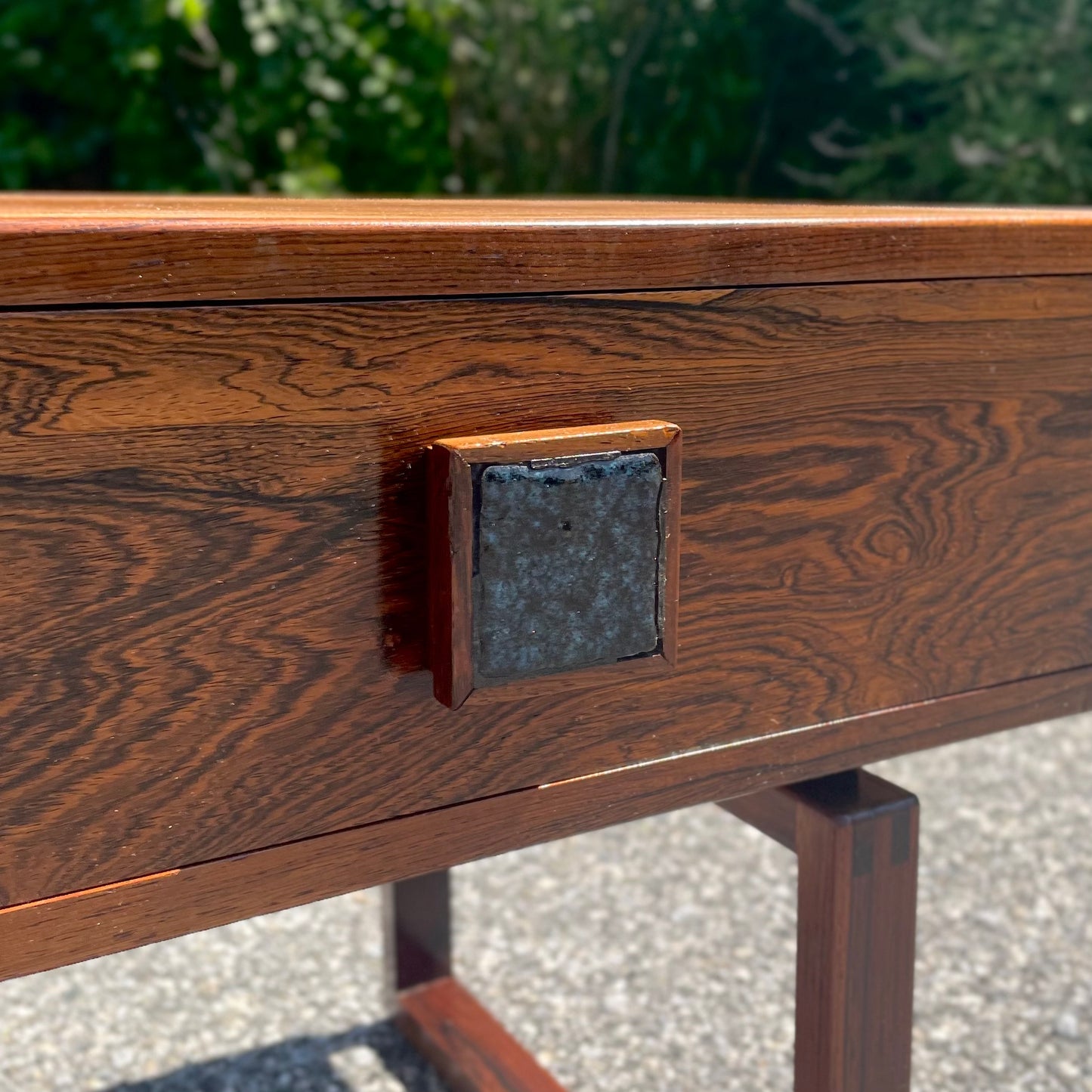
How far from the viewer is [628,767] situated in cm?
104

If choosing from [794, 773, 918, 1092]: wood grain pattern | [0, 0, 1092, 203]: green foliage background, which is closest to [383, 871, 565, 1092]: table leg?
[794, 773, 918, 1092]: wood grain pattern

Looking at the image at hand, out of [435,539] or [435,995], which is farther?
[435,995]

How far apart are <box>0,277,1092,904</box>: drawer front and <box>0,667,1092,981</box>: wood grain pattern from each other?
0.6 inches

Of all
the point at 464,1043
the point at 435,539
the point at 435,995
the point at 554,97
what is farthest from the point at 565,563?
the point at 554,97

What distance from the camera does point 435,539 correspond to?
89 cm

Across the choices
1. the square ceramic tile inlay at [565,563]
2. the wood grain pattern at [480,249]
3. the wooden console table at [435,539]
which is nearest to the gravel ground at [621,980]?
the wooden console table at [435,539]

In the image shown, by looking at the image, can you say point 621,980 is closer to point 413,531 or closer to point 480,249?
point 413,531

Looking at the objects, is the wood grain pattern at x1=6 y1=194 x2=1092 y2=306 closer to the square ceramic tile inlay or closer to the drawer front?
the drawer front

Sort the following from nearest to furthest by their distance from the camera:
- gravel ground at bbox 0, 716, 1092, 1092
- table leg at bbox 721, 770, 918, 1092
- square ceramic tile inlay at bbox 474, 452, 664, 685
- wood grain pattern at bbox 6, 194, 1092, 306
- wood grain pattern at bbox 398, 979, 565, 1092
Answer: wood grain pattern at bbox 6, 194, 1092, 306
square ceramic tile inlay at bbox 474, 452, 664, 685
table leg at bbox 721, 770, 918, 1092
wood grain pattern at bbox 398, 979, 565, 1092
gravel ground at bbox 0, 716, 1092, 1092

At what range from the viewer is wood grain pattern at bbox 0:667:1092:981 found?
2.82 ft

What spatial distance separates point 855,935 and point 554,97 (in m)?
3.36

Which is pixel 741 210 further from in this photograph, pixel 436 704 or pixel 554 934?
pixel 554 934

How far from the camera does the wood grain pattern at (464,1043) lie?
174cm

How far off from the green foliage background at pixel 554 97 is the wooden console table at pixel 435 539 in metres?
2.55
